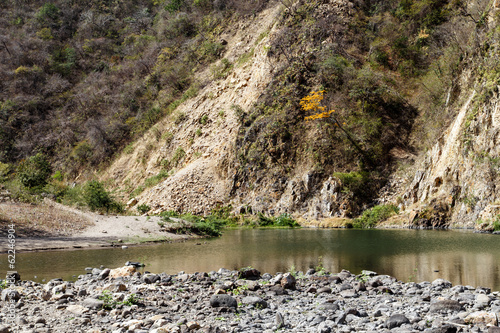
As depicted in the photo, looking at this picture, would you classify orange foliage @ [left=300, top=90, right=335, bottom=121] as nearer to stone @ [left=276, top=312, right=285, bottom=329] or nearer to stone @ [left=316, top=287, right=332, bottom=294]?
stone @ [left=316, top=287, right=332, bottom=294]

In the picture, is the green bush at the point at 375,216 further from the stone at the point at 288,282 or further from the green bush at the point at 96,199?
the stone at the point at 288,282

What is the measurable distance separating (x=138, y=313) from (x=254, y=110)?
87.1 feet

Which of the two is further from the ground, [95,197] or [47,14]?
[47,14]

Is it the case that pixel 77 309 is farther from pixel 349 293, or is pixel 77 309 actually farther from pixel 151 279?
pixel 349 293

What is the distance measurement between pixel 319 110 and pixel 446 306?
25.0 metres

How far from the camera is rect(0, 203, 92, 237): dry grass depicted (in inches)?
598

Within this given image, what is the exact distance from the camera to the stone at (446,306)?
236 inches

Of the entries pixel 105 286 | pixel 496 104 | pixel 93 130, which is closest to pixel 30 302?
pixel 105 286

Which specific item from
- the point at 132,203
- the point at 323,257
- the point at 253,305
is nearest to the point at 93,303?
the point at 253,305

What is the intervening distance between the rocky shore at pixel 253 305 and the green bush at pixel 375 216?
15.8 m

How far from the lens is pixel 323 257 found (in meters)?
12.7

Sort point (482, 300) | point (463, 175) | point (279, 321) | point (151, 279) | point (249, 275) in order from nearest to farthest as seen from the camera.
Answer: point (279, 321), point (482, 300), point (151, 279), point (249, 275), point (463, 175)

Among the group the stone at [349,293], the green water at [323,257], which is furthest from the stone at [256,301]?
the green water at [323,257]

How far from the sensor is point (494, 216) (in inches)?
706
